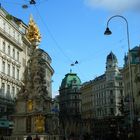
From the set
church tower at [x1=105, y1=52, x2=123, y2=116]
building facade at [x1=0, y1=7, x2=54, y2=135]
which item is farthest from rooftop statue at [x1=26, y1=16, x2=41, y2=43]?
church tower at [x1=105, y1=52, x2=123, y2=116]

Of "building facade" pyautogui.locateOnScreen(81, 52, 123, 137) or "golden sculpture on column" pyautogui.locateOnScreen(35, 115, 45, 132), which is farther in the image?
"building facade" pyautogui.locateOnScreen(81, 52, 123, 137)

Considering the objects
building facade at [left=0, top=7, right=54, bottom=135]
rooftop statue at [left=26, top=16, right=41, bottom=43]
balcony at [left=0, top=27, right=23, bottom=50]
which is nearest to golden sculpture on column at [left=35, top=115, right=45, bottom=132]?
rooftop statue at [left=26, top=16, right=41, bottom=43]

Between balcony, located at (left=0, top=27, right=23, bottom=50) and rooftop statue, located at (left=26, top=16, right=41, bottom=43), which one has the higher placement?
balcony, located at (left=0, top=27, right=23, bottom=50)

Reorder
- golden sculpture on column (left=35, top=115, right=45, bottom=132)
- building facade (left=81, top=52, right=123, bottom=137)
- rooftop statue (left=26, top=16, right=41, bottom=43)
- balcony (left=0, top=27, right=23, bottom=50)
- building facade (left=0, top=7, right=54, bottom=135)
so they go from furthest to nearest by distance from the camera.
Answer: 1. building facade (left=81, top=52, right=123, bottom=137)
2. balcony (left=0, top=27, right=23, bottom=50)
3. building facade (left=0, top=7, right=54, bottom=135)
4. rooftop statue (left=26, top=16, right=41, bottom=43)
5. golden sculpture on column (left=35, top=115, right=45, bottom=132)

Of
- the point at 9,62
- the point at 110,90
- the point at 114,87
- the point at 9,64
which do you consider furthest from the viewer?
the point at 110,90

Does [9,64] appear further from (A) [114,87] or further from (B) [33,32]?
(A) [114,87]

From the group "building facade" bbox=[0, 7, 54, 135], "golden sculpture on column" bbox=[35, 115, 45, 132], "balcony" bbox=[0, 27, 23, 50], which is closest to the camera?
"golden sculpture on column" bbox=[35, 115, 45, 132]

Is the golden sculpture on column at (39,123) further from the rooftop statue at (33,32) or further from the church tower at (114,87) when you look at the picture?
the church tower at (114,87)

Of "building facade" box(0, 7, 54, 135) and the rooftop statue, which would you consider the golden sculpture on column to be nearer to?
the rooftop statue

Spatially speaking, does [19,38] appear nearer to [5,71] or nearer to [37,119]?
[5,71]

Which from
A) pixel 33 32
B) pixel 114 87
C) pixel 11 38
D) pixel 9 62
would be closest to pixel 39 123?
pixel 33 32

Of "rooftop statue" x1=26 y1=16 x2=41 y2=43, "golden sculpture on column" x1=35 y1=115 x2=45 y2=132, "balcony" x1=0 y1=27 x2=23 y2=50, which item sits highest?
"balcony" x1=0 y1=27 x2=23 y2=50

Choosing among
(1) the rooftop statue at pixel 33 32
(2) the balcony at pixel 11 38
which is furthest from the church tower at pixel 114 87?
(1) the rooftop statue at pixel 33 32

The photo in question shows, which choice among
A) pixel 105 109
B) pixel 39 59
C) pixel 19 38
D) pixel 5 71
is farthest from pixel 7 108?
pixel 105 109
